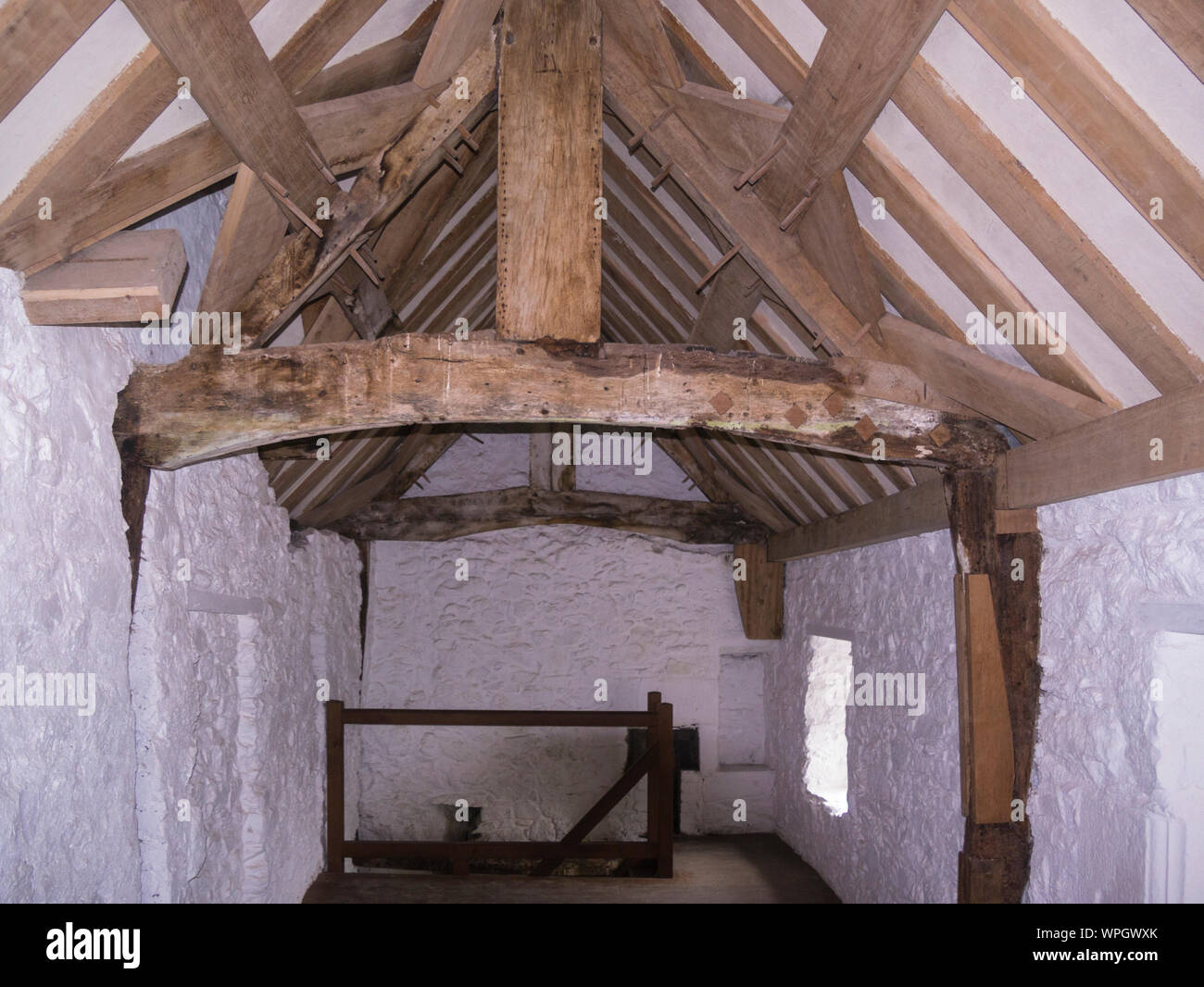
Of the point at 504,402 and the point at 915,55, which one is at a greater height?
the point at 915,55

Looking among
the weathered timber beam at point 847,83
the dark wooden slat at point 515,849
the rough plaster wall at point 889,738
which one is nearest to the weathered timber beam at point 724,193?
the weathered timber beam at point 847,83

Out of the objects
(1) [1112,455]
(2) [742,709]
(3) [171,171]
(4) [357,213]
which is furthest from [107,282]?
(2) [742,709]

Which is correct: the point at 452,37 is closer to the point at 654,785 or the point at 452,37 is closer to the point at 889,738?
the point at 889,738

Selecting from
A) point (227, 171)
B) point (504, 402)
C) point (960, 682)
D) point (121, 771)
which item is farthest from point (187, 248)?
point (960, 682)

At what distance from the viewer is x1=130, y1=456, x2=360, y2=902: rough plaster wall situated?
10.5 ft

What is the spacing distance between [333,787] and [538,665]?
2.01m

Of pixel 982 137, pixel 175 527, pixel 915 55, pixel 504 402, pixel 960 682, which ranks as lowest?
pixel 960 682

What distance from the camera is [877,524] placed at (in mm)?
4578

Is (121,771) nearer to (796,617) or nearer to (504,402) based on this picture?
(504,402)

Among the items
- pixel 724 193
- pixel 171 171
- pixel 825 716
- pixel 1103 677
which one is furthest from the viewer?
pixel 825 716

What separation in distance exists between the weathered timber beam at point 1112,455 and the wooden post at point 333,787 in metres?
4.14

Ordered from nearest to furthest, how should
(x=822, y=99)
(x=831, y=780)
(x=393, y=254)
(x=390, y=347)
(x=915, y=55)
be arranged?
(x=915, y=55), (x=822, y=99), (x=390, y=347), (x=393, y=254), (x=831, y=780)

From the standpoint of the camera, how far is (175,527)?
3.44 meters

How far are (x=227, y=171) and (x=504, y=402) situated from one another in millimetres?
1042
